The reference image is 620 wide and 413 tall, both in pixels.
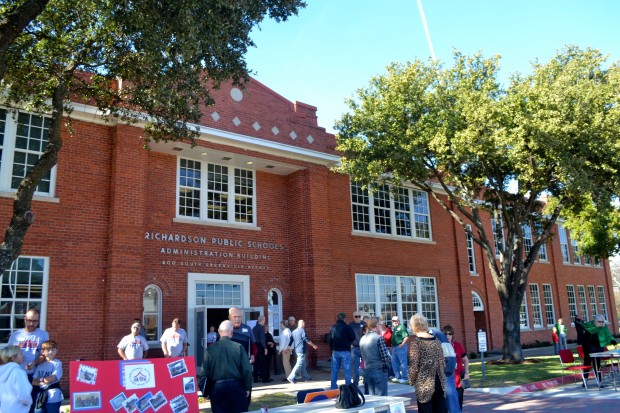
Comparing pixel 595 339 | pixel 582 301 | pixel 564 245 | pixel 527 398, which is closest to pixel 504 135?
pixel 595 339

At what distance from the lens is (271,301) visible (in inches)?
726

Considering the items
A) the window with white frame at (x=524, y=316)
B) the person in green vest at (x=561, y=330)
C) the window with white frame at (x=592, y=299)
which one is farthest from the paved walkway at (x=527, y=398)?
the window with white frame at (x=592, y=299)

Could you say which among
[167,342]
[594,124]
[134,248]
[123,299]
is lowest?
[167,342]

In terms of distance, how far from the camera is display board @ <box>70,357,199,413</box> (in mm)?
7156

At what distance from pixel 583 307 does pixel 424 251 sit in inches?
686

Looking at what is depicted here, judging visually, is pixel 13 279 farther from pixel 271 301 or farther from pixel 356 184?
pixel 356 184

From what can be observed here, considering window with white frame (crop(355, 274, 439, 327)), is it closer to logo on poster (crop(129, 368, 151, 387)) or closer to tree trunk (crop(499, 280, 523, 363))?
tree trunk (crop(499, 280, 523, 363))

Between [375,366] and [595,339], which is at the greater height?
[595,339]

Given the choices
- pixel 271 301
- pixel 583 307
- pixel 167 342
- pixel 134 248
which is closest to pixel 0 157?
pixel 134 248

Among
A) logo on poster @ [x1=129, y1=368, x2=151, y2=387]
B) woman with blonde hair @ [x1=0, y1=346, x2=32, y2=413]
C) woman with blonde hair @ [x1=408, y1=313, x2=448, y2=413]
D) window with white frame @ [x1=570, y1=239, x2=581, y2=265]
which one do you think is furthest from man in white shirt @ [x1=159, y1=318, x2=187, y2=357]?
window with white frame @ [x1=570, y1=239, x2=581, y2=265]

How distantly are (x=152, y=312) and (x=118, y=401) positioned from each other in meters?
8.56

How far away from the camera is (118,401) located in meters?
7.27

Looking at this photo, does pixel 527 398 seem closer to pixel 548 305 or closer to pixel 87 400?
pixel 87 400

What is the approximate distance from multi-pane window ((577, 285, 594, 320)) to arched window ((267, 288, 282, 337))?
2391 centimetres
